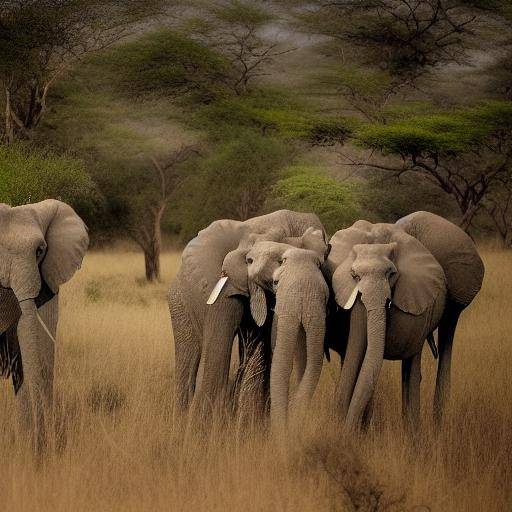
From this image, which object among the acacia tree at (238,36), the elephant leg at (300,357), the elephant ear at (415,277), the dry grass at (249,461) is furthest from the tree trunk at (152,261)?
the elephant ear at (415,277)

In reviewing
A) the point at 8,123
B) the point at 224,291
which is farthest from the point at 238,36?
the point at 224,291

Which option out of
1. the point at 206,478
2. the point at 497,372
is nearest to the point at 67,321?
the point at 497,372

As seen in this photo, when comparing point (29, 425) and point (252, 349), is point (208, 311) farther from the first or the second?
point (29, 425)

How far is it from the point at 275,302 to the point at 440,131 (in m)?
16.1

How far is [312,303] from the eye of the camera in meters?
5.57

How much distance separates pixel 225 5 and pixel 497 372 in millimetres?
21474

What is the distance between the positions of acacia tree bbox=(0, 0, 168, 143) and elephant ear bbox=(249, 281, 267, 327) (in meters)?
16.6

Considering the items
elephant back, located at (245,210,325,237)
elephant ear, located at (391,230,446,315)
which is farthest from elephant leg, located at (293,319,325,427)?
elephant back, located at (245,210,325,237)

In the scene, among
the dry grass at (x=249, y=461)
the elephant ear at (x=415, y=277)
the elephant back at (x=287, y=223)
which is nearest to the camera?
the dry grass at (x=249, y=461)

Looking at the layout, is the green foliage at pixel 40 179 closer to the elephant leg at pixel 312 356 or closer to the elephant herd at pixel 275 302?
the elephant herd at pixel 275 302

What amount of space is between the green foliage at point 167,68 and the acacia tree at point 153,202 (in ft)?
7.32

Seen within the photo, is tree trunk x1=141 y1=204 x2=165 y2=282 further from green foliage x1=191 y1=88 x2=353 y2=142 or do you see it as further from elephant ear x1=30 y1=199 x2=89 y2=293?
elephant ear x1=30 y1=199 x2=89 y2=293

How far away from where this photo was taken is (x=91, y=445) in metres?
5.86

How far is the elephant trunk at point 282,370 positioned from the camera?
18.3 ft
